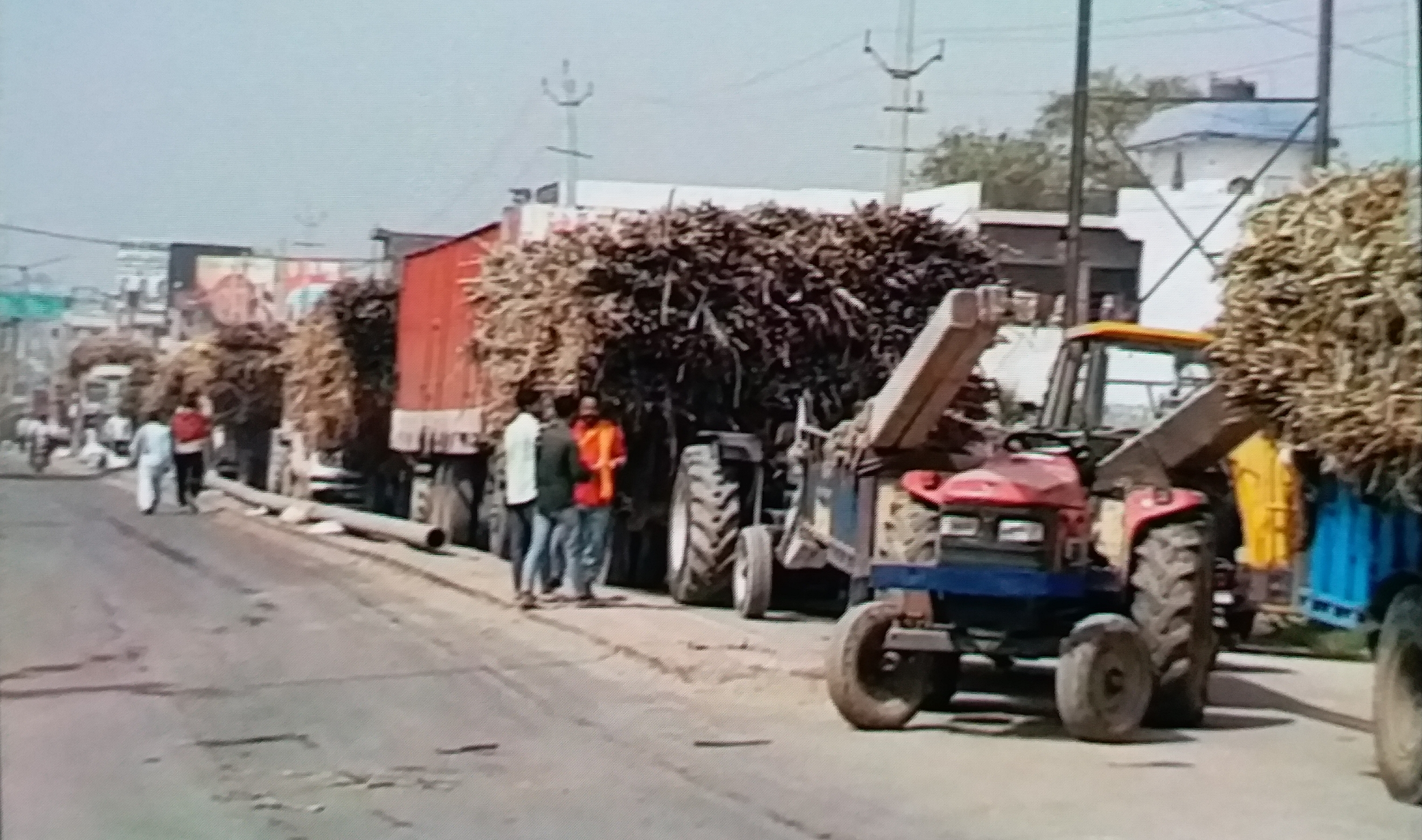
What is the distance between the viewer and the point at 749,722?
11227mm

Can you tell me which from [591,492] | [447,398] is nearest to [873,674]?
[591,492]

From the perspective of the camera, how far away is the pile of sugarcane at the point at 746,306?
16875 mm

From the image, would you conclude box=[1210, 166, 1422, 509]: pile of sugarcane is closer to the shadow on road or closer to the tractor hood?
the tractor hood

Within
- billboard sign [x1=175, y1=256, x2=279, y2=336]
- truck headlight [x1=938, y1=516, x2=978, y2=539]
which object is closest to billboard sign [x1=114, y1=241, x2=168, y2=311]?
billboard sign [x1=175, y1=256, x2=279, y2=336]

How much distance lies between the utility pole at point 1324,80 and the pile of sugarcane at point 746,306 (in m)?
2.98

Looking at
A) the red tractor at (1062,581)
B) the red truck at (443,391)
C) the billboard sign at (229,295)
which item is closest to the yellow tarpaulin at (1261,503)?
the red tractor at (1062,581)

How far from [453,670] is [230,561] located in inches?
279

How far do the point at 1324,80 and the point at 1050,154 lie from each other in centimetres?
1353

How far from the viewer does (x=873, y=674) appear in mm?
11094

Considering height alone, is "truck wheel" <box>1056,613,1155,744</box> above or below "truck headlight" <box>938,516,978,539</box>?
below

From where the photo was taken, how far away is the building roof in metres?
20.1

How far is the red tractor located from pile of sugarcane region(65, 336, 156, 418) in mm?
8993

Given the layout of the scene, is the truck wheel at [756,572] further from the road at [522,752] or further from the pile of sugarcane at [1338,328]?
the pile of sugarcane at [1338,328]

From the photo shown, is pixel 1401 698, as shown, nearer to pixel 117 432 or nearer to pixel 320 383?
pixel 117 432
